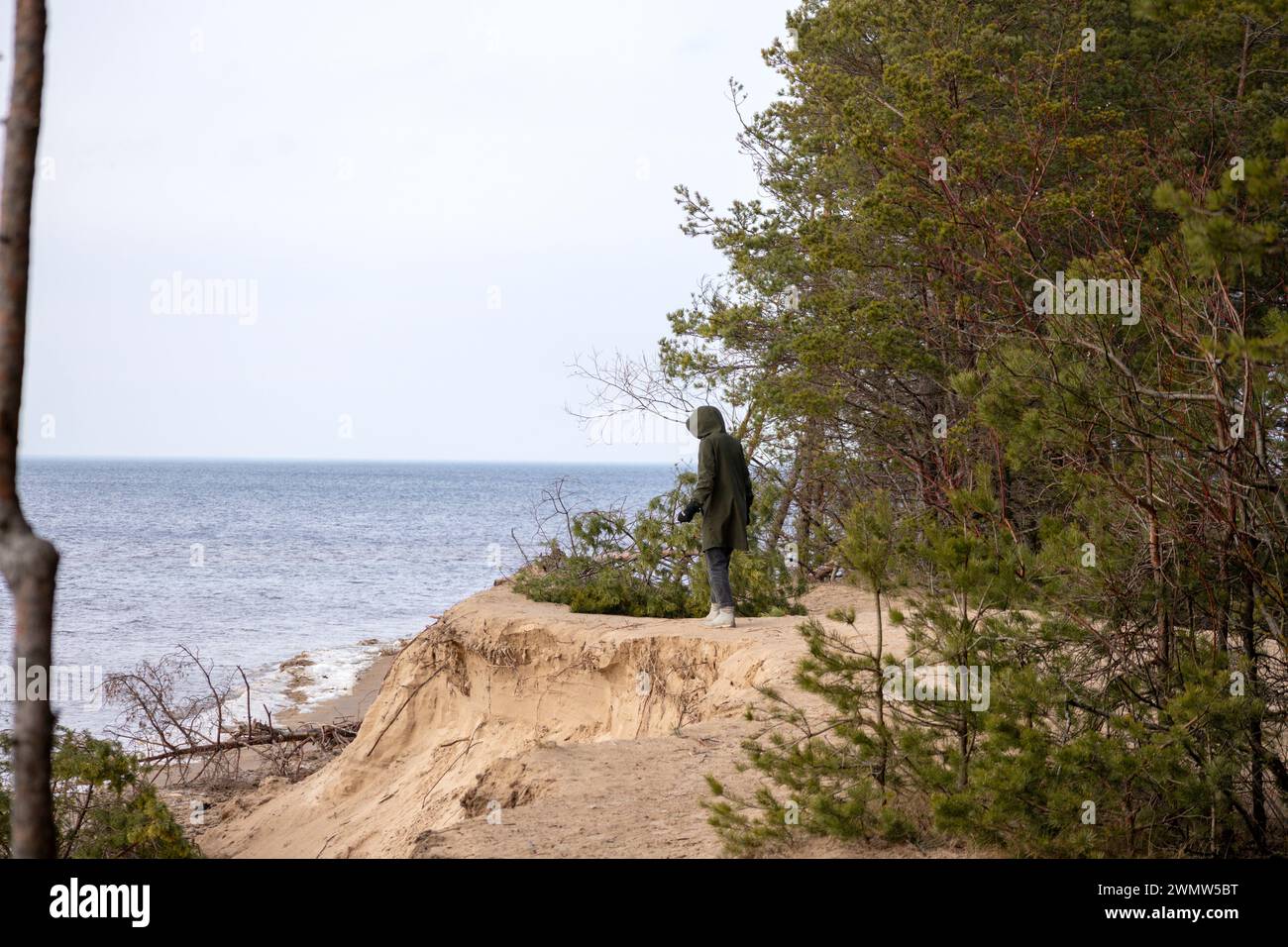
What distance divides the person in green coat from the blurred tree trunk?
8295 mm

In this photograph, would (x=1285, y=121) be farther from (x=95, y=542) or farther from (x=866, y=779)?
(x=95, y=542)

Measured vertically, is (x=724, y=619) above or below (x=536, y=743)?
above

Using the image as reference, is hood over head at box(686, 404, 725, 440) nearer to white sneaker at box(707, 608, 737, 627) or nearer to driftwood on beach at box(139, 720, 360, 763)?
white sneaker at box(707, 608, 737, 627)

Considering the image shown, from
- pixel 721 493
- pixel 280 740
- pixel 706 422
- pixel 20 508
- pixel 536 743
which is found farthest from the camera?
pixel 280 740

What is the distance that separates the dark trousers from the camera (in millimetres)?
11906

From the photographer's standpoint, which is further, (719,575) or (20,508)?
(719,575)

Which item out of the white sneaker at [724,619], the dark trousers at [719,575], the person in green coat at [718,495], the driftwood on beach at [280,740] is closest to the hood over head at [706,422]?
the person in green coat at [718,495]

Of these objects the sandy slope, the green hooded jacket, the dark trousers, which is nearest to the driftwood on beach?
the sandy slope

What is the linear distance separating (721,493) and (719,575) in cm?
89

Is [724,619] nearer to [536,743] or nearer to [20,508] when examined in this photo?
[536,743]

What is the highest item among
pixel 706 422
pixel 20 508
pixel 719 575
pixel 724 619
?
pixel 706 422

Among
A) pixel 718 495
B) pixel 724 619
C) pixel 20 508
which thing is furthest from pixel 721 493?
pixel 20 508

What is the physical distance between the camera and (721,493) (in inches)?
463
